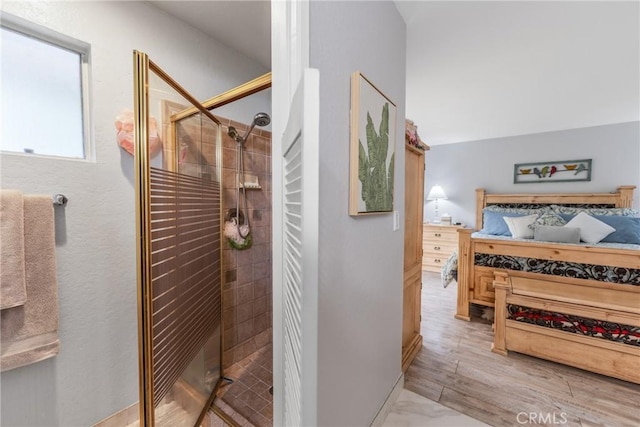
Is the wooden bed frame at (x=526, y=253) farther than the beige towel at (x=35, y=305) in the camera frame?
Yes

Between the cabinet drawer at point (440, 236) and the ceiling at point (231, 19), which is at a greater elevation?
the ceiling at point (231, 19)

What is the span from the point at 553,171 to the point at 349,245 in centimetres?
462

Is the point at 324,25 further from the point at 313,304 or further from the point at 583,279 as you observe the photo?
the point at 583,279

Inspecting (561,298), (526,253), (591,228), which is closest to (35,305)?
(561,298)

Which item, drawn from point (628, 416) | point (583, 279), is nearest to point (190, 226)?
point (628, 416)

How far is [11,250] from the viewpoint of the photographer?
1.09m

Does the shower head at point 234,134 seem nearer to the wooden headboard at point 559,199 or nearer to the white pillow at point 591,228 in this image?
the white pillow at point 591,228

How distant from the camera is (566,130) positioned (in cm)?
391

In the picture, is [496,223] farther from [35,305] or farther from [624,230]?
[35,305]

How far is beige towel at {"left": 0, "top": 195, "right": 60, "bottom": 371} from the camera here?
1.11 metres

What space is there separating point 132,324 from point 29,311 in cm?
46

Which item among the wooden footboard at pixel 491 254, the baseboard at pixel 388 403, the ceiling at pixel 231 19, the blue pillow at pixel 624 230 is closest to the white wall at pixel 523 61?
the ceiling at pixel 231 19

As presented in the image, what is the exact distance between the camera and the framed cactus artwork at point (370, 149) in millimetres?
1108
